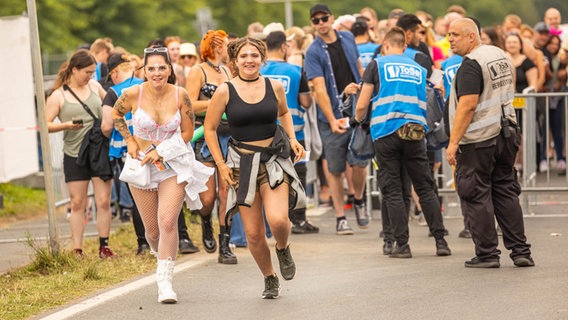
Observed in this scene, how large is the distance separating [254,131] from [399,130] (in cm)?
242

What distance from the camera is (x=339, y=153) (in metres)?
14.4

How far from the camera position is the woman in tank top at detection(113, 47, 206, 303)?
396 inches

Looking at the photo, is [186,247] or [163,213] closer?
[163,213]

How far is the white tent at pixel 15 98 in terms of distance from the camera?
48.9 feet

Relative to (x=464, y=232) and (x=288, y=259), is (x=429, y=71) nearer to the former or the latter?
(x=464, y=232)

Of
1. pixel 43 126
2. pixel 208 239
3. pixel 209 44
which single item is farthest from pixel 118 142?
pixel 209 44

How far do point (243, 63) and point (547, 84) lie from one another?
10.7 metres

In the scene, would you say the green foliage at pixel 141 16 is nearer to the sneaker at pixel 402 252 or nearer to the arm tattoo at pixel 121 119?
the sneaker at pixel 402 252

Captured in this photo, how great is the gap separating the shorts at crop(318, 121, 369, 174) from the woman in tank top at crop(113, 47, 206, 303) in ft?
13.8

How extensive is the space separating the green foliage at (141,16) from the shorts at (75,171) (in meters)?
24.0

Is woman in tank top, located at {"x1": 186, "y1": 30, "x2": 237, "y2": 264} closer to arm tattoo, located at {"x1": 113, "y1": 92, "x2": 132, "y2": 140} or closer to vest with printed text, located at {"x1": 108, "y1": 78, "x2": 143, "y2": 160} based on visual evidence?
vest with printed text, located at {"x1": 108, "y1": 78, "x2": 143, "y2": 160}

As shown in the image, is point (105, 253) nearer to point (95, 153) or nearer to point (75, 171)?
point (75, 171)

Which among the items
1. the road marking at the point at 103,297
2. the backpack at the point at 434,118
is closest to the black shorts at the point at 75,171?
the road marking at the point at 103,297

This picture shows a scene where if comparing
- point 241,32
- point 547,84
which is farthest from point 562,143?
point 241,32
